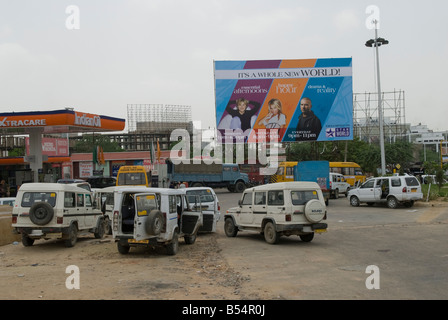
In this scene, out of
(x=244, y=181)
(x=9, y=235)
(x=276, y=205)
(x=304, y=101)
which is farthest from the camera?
(x=244, y=181)

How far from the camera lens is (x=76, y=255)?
1204 centimetres

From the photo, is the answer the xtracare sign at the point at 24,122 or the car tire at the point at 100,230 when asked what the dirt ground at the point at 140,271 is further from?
the xtracare sign at the point at 24,122

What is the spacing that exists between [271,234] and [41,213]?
6.55 meters

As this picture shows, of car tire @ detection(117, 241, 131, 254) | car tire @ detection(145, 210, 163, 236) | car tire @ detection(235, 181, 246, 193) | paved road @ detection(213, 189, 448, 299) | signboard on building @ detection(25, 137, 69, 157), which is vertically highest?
signboard on building @ detection(25, 137, 69, 157)

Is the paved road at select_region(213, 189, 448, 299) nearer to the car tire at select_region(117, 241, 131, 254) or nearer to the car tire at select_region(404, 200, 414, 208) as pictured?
the car tire at select_region(117, 241, 131, 254)

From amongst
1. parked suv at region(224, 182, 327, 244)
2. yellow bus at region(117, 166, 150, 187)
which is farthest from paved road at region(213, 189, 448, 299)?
yellow bus at region(117, 166, 150, 187)

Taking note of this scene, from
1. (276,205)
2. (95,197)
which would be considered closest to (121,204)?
(276,205)

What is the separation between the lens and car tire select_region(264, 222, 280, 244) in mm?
13109

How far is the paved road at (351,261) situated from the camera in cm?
759

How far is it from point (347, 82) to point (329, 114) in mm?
2798

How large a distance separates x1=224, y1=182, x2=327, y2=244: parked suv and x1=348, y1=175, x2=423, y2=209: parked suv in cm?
1236

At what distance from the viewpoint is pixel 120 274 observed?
29.8ft
